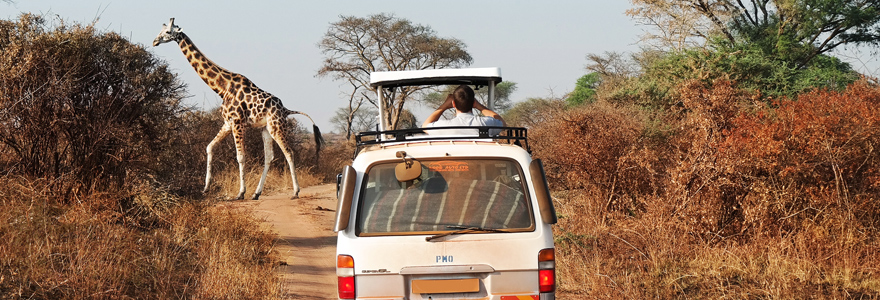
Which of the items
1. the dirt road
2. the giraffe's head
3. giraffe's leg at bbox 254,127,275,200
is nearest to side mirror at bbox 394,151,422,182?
the dirt road

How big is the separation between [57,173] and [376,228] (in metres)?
4.63

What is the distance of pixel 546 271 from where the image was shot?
4.60m

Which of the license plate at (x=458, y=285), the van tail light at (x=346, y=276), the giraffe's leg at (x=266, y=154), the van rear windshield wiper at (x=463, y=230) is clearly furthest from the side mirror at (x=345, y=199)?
the giraffe's leg at (x=266, y=154)

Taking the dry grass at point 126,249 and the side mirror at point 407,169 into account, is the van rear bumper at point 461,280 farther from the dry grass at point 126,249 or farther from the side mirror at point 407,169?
the dry grass at point 126,249

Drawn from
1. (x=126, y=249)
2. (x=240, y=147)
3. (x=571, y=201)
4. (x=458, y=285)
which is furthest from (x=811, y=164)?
(x=240, y=147)

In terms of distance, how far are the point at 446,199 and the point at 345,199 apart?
1.86 feet

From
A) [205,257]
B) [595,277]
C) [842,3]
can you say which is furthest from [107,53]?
[842,3]

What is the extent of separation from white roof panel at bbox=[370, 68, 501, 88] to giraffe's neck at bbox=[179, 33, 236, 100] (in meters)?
8.43

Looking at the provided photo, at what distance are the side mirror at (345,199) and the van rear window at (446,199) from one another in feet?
0.30

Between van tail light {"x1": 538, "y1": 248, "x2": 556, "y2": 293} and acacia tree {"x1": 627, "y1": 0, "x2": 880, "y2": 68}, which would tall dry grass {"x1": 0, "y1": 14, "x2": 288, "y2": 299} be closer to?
van tail light {"x1": 538, "y1": 248, "x2": 556, "y2": 293}

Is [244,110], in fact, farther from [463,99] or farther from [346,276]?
[346,276]

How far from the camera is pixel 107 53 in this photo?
9.00 m

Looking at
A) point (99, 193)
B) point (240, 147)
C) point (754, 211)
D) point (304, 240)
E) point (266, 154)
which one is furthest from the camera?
point (266, 154)

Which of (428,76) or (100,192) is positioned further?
(100,192)
